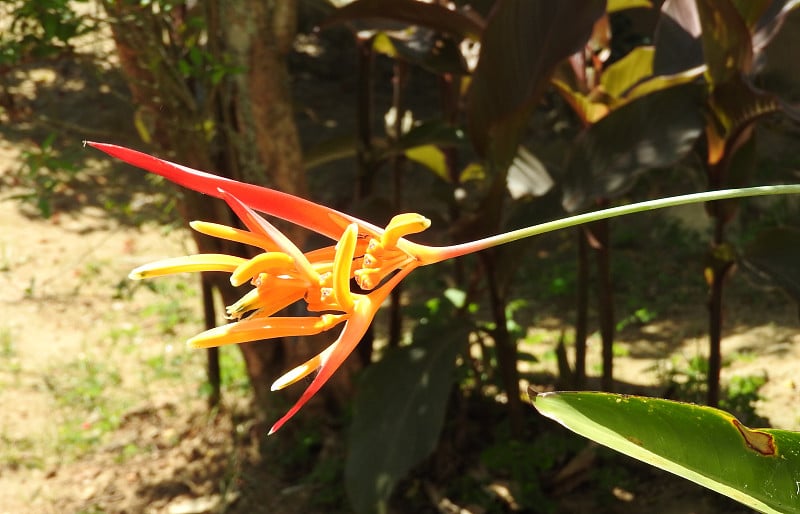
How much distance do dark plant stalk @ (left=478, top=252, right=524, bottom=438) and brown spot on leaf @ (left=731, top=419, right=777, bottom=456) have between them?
1.44 meters

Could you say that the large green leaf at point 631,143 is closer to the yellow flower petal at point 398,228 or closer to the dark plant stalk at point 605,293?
the dark plant stalk at point 605,293

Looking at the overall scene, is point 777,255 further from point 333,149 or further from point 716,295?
point 333,149

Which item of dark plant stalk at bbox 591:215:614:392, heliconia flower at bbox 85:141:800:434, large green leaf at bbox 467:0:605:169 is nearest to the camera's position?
heliconia flower at bbox 85:141:800:434

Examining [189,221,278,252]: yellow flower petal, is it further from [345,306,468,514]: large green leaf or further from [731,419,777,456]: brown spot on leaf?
[345,306,468,514]: large green leaf

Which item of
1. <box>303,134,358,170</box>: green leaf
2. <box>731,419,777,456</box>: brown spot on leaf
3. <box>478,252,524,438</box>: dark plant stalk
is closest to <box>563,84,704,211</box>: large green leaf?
<box>478,252,524,438</box>: dark plant stalk

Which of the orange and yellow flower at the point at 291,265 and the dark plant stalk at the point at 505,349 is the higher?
the orange and yellow flower at the point at 291,265

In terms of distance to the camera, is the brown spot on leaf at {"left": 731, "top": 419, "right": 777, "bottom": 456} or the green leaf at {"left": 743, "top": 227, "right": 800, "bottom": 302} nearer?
the brown spot on leaf at {"left": 731, "top": 419, "right": 777, "bottom": 456}

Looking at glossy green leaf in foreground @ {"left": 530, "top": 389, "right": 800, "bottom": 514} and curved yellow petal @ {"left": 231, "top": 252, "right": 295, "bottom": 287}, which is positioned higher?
curved yellow petal @ {"left": 231, "top": 252, "right": 295, "bottom": 287}

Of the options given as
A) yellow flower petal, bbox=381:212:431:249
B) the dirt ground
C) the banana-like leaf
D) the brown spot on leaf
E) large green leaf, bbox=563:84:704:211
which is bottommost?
the dirt ground

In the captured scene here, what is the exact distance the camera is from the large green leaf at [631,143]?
2121 millimetres

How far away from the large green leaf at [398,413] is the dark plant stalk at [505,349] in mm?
109

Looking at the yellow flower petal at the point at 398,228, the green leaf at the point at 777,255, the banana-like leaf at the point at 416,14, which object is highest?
the banana-like leaf at the point at 416,14

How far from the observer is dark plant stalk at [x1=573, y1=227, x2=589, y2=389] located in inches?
106

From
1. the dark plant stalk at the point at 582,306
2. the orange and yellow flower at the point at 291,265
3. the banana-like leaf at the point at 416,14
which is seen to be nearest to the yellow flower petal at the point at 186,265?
the orange and yellow flower at the point at 291,265
